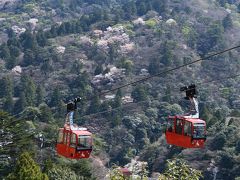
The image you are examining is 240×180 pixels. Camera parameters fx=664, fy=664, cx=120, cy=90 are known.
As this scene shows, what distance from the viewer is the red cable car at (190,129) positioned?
34.6m

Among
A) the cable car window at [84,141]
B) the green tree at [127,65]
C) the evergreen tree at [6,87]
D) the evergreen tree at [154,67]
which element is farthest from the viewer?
the green tree at [127,65]

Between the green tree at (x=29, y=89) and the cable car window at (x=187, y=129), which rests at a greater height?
the cable car window at (x=187, y=129)

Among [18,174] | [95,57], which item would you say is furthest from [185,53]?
[18,174]

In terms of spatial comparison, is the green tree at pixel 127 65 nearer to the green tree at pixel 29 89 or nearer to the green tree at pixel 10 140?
the green tree at pixel 29 89

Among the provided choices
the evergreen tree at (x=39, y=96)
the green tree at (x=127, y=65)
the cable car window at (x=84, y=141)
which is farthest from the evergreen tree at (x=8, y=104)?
the cable car window at (x=84, y=141)

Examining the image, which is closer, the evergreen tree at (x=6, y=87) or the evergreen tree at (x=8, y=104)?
the evergreen tree at (x=8, y=104)

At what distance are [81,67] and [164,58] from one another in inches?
895

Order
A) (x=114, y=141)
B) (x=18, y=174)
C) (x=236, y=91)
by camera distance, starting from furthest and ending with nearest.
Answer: (x=236, y=91) → (x=114, y=141) → (x=18, y=174)

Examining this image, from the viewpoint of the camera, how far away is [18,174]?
57.4 m

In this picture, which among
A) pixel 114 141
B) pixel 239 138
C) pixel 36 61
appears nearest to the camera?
pixel 239 138

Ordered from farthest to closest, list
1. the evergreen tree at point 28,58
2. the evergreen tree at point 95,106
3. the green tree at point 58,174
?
the evergreen tree at point 28,58, the evergreen tree at point 95,106, the green tree at point 58,174

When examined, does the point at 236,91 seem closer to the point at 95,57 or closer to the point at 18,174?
the point at 95,57

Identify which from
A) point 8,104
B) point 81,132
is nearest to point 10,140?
point 81,132

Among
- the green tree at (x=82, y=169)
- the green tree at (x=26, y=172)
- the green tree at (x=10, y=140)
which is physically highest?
the green tree at (x=26, y=172)
